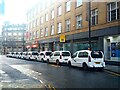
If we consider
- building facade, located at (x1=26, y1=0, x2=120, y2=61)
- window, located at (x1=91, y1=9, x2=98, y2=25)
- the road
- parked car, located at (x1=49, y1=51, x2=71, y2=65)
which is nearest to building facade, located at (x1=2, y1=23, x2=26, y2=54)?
building facade, located at (x1=26, y1=0, x2=120, y2=61)

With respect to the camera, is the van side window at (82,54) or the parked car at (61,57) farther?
the parked car at (61,57)

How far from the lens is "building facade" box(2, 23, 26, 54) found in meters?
107

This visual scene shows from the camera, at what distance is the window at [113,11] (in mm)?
26781

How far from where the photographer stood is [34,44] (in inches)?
2322

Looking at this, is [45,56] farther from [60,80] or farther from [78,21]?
[60,80]

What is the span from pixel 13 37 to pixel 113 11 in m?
90.7

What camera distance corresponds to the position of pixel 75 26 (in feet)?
120

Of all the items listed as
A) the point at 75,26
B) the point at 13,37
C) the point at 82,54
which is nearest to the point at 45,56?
the point at 75,26

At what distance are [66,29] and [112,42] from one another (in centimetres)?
1376

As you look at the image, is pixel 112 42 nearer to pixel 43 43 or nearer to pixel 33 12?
pixel 43 43

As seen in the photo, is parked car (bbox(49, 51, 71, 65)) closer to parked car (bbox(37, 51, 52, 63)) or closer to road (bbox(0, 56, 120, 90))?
parked car (bbox(37, 51, 52, 63))

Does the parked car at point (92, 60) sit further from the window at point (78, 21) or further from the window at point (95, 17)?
the window at point (78, 21)

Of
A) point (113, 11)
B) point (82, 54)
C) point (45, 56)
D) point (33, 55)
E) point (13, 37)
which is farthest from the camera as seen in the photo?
point (13, 37)

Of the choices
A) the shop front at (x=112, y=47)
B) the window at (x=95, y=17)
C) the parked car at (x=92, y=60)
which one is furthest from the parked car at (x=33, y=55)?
the parked car at (x=92, y=60)
